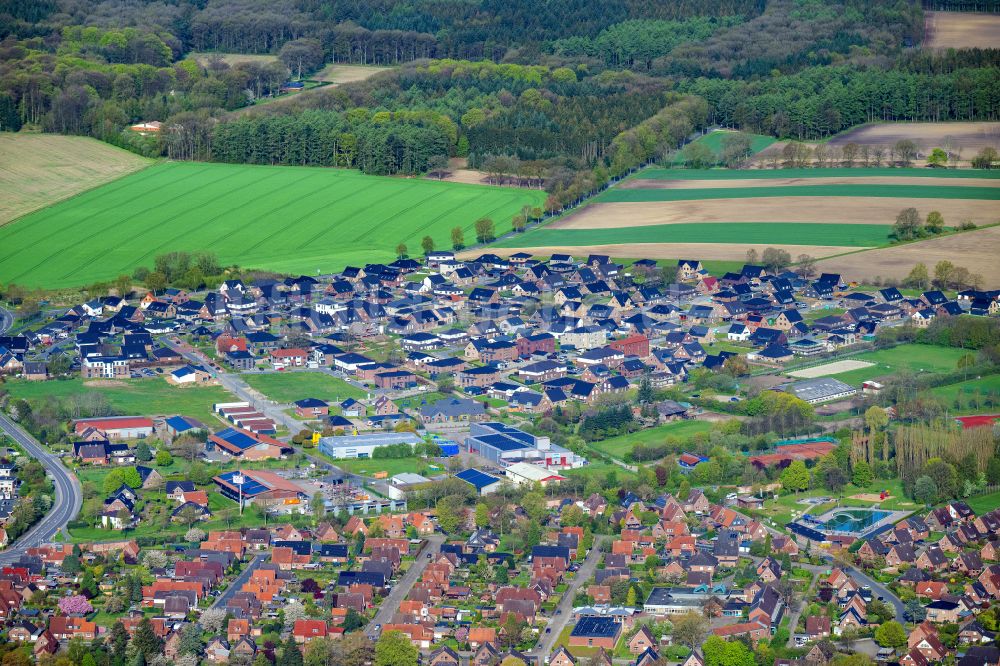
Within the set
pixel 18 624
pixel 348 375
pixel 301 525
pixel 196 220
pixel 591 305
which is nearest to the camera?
pixel 18 624

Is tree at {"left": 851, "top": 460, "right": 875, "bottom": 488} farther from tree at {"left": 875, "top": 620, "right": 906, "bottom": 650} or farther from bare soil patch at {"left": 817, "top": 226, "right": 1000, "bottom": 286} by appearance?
bare soil patch at {"left": 817, "top": 226, "right": 1000, "bottom": 286}

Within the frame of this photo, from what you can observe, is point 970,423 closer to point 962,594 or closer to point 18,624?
point 962,594

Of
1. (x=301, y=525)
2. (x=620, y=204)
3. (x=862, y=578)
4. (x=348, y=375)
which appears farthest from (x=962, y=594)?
(x=620, y=204)

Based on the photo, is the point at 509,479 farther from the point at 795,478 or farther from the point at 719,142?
the point at 719,142

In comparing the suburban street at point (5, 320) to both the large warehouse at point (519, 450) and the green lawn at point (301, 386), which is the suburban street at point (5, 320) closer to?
the green lawn at point (301, 386)

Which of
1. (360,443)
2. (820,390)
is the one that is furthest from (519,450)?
(820,390)

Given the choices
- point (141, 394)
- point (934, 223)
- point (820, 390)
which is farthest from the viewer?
point (934, 223)

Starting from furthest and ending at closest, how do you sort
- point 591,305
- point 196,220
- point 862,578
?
point 196,220
point 591,305
point 862,578
